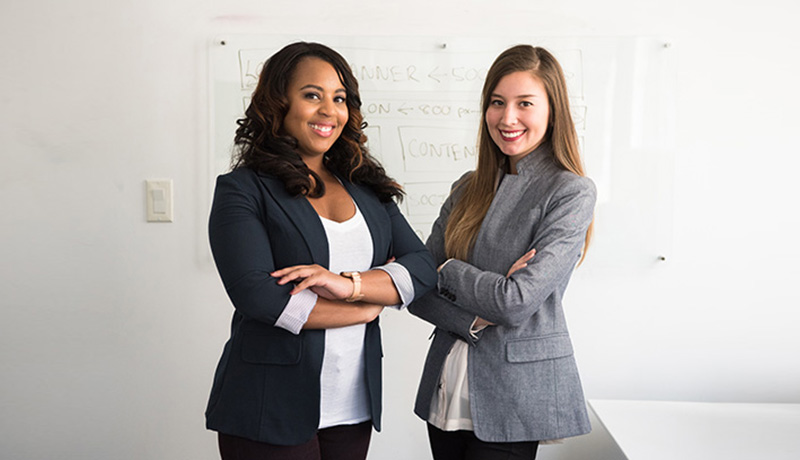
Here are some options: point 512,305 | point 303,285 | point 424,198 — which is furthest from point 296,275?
point 424,198

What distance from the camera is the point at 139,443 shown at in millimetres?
2633

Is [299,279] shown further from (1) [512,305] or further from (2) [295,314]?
(1) [512,305]

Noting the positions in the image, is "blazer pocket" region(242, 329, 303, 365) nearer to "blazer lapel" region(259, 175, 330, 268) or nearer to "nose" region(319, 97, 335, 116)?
"blazer lapel" region(259, 175, 330, 268)

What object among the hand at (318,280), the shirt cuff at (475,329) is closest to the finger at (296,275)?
the hand at (318,280)

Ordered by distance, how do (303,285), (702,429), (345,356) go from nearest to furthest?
(303,285) → (345,356) → (702,429)

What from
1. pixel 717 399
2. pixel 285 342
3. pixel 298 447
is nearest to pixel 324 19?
pixel 285 342

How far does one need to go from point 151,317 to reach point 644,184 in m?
1.98

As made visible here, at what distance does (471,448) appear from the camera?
1.55 metres

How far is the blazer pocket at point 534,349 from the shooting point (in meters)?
1.53

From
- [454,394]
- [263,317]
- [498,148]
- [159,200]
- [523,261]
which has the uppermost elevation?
[498,148]

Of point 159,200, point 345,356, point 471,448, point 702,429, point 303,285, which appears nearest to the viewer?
point 303,285

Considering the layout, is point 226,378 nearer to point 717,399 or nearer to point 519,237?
point 519,237

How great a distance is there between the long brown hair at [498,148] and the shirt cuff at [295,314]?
1.57 feet

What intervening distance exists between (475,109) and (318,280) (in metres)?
1.45
